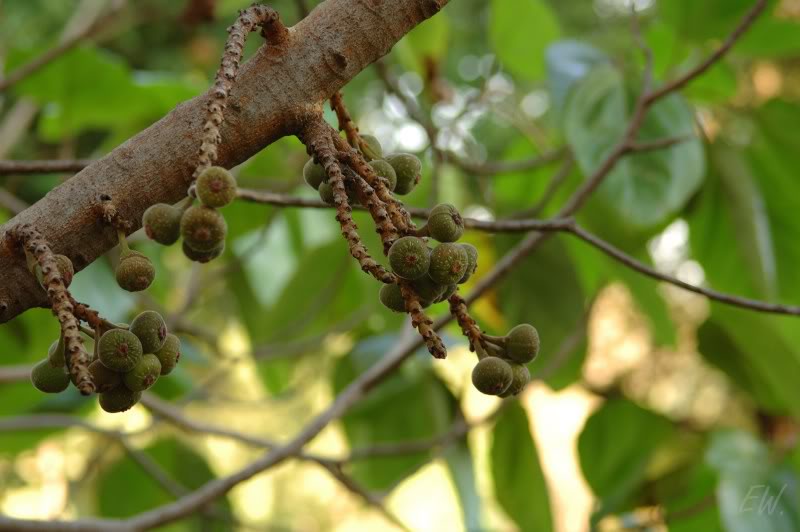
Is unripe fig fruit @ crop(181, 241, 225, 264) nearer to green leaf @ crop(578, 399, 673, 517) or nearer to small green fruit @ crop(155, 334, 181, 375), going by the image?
small green fruit @ crop(155, 334, 181, 375)

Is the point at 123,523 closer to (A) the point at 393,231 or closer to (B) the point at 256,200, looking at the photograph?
(B) the point at 256,200

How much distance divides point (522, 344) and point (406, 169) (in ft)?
0.45

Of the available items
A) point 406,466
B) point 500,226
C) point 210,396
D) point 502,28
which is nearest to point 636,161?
point 502,28

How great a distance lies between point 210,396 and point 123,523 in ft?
2.67

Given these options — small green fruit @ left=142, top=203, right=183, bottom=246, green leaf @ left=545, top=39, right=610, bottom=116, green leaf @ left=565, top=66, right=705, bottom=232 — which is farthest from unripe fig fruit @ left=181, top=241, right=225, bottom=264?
green leaf @ left=545, top=39, right=610, bottom=116

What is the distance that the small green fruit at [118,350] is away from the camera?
460 mm

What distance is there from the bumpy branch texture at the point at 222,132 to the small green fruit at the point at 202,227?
0.08 m

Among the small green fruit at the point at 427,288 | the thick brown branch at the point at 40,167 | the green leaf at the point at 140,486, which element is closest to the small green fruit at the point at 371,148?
the small green fruit at the point at 427,288

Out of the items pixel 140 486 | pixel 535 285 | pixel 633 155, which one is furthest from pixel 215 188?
pixel 140 486

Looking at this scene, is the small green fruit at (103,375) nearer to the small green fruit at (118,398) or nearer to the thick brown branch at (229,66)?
the small green fruit at (118,398)

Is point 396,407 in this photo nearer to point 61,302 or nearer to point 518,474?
point 518,474

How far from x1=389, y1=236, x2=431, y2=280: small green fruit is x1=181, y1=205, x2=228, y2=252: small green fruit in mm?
86

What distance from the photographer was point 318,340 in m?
1.64

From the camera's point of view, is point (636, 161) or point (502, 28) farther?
point (502, 28)
